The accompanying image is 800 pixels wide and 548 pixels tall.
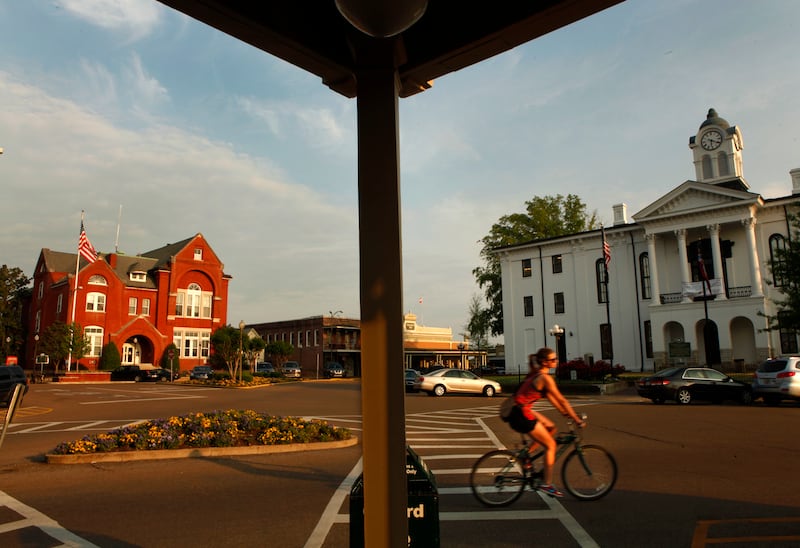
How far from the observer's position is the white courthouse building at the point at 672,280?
40344 mm

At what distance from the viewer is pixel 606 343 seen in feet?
157

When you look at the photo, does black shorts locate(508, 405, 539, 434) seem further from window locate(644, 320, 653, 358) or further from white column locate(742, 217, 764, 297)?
window locate(644, 320, 653, 358)

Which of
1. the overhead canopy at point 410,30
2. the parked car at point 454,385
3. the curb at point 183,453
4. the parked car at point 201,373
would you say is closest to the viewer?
the overhead canopy at point 410,30

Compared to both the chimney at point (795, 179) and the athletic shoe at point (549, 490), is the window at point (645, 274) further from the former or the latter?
the athletic shoe at point (549, 490)

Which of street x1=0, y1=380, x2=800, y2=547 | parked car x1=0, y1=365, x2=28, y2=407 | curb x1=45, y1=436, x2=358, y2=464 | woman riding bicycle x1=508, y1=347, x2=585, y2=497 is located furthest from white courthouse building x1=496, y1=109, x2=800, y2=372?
woman riding bicycle x1=508, y1=347, x2=585, y2=497

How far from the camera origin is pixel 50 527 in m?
6.29

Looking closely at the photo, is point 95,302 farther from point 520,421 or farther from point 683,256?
point 520,421

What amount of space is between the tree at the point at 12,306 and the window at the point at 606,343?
207 ft

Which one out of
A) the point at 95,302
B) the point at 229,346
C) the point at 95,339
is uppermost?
the point at 95,302

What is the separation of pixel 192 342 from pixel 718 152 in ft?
183

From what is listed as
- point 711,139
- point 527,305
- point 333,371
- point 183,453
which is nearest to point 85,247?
point 333,371

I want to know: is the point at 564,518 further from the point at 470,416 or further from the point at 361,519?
the point at 470,416

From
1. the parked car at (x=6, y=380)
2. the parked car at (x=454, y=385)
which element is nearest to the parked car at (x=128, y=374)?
the parked car at (x=6, y=380)

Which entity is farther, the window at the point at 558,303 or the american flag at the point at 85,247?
the window at the point at 558,303
